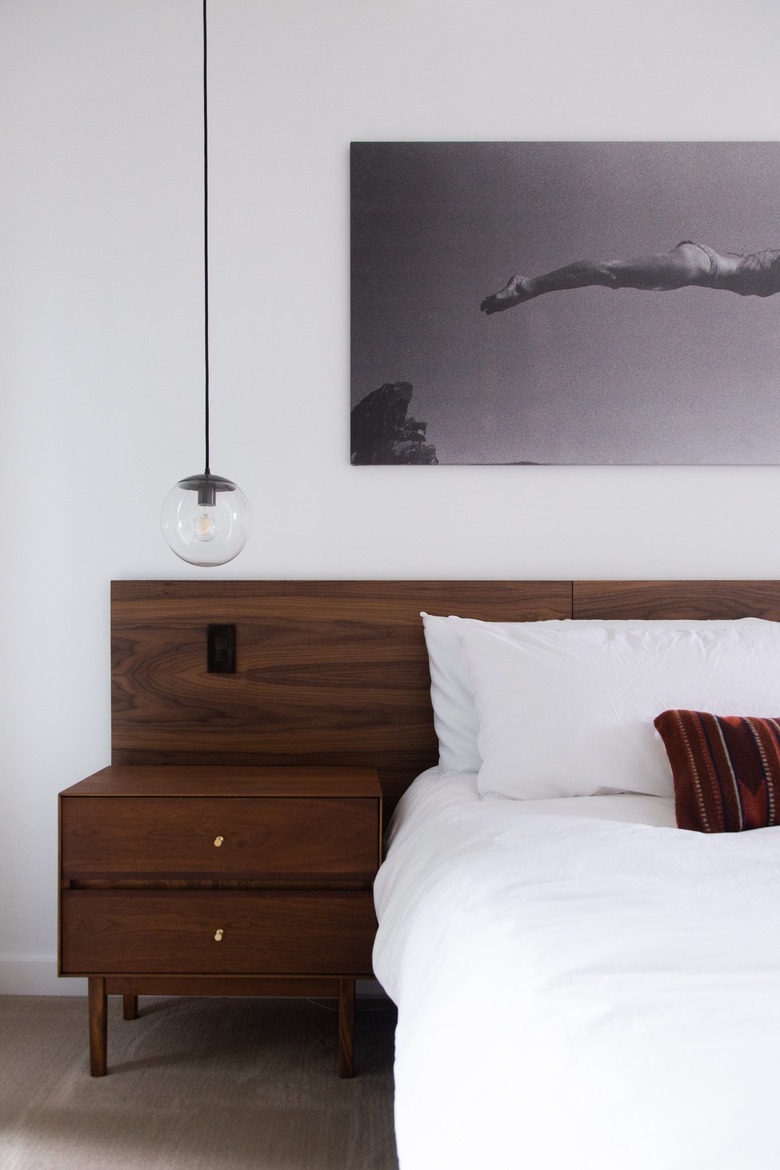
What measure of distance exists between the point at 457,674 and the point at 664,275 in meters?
1.20

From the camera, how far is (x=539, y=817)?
1.52 metres

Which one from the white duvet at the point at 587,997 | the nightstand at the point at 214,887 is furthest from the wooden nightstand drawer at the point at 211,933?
the white duvet at the point at 587,997

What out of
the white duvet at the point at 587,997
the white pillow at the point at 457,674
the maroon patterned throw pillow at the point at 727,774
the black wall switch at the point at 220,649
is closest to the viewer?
the white duvet at the point at 587,997

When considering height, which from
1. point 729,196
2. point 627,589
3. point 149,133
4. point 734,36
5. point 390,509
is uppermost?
point 734,36

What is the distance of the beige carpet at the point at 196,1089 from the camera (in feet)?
5.06

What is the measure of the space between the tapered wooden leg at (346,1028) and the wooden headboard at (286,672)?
0.50 meters

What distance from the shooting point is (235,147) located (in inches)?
86.8

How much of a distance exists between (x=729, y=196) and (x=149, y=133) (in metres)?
1.55

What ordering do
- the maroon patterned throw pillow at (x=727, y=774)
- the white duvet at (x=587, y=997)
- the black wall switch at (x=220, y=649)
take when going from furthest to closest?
the black wall switch at (x=220, y=649) < the maroon patterned throw pillow at (x=727, y=774) < the white duvet at (x=587, y=997)

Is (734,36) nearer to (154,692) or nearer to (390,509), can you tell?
(390,509)

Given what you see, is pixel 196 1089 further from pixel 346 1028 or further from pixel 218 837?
pixel 218 837

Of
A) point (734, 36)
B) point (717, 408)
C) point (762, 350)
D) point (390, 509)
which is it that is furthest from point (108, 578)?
point (734, 36)

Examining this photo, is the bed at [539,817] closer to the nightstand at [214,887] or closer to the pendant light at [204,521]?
the nightstand at [214,887]

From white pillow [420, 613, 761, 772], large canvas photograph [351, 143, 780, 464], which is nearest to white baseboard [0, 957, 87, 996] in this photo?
white pillow [420, 613, 761, 772]
